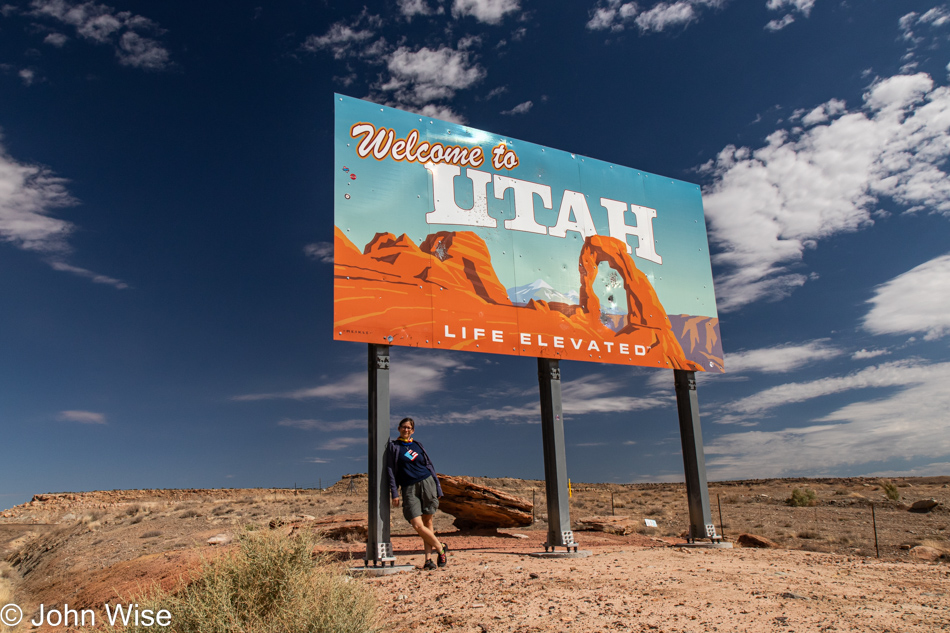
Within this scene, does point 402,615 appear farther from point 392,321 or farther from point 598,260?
point 598,260

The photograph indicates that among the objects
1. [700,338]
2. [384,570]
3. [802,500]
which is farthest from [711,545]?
[802,500]

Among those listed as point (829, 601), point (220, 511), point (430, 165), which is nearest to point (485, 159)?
point (430, 165)

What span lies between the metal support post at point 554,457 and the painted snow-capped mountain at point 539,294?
106 centimetres

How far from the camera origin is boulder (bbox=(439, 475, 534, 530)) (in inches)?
479

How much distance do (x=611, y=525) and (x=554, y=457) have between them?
525 centimetres

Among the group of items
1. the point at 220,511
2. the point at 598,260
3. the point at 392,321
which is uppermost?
the point at 598,260

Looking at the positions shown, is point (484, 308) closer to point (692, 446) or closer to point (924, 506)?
point (692, 446)

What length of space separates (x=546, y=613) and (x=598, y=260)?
6.87 metres

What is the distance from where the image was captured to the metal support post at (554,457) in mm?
8766

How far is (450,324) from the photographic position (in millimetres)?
8469

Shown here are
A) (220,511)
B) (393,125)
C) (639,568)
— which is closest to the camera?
(639,568)

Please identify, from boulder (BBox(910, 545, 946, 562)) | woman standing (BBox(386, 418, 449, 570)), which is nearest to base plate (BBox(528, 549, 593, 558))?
woman standing (BBox(386, 418, 449, 570))

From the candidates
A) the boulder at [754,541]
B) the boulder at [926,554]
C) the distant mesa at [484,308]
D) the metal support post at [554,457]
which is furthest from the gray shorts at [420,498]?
the boulder at [926,554]

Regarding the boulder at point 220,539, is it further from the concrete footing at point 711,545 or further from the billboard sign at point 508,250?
the concrete footing at point 711,545
